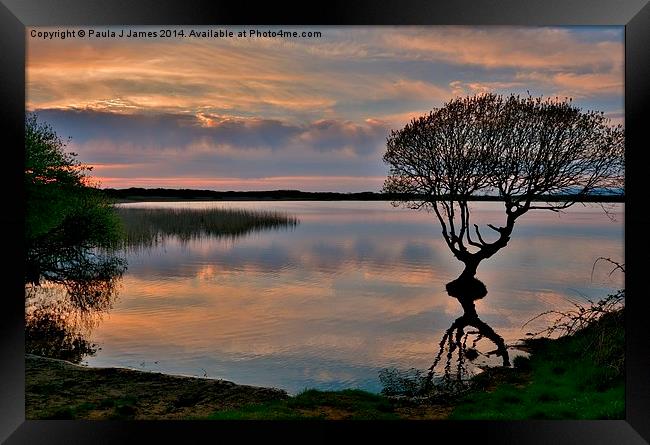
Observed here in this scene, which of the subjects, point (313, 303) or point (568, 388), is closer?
point (568, 388)

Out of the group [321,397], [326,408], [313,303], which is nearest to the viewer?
[326,408]

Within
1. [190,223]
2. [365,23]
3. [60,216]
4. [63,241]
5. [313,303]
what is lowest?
[313,303]

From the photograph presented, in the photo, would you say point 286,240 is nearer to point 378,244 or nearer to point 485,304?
point 378,244

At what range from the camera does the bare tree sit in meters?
14.4

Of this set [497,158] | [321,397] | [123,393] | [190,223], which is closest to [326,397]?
[321,397]

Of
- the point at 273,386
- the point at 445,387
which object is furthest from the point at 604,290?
the point at 273,386

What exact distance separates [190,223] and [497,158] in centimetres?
2235

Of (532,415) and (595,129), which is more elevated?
(595,129)

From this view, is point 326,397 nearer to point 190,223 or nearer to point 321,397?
point 321,397

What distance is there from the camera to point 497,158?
599 inches

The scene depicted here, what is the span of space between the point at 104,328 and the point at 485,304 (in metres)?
11.9

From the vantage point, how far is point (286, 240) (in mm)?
36469

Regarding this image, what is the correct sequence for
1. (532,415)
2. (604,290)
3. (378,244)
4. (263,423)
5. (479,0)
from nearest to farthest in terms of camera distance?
(479,0) → (263,423) → (532,415) → (604,290) → (378,244)

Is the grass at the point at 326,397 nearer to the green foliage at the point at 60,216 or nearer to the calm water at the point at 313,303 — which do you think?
the calm water at the point at 313,303
